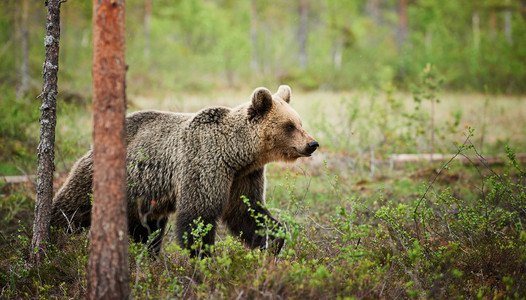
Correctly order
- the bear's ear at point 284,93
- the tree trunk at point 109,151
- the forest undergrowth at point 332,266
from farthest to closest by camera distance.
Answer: the bear's ear at point 284,93
the forest undergrowth at point 332,266
the tree trunk at point 109,151

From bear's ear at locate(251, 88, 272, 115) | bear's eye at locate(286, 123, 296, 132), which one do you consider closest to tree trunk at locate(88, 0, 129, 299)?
bear's ear at locate(251, 88, 272, 115)

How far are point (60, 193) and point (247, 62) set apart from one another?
2672cm

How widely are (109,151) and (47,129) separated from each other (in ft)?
6.23

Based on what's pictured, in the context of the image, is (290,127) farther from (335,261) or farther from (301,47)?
(301,47)

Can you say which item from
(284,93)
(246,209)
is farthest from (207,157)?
(284,93)

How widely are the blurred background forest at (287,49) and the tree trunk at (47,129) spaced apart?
13.6 m

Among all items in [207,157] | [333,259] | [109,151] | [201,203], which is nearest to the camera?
[109,151]

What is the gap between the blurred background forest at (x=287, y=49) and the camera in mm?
23078

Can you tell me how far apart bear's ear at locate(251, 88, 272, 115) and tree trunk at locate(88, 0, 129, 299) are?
1971 millimetres

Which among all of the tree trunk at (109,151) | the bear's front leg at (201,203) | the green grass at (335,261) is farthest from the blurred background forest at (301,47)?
the tree trunk at (109,151)

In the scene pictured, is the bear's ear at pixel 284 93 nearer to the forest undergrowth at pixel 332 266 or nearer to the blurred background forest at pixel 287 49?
the forest undergrowth at pixel 332 266

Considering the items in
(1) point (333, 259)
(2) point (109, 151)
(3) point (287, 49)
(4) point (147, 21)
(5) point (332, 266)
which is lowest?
(5) point (332, 266)

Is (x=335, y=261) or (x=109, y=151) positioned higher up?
(x=109, y=151)

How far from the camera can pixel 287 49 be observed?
3669 cm
